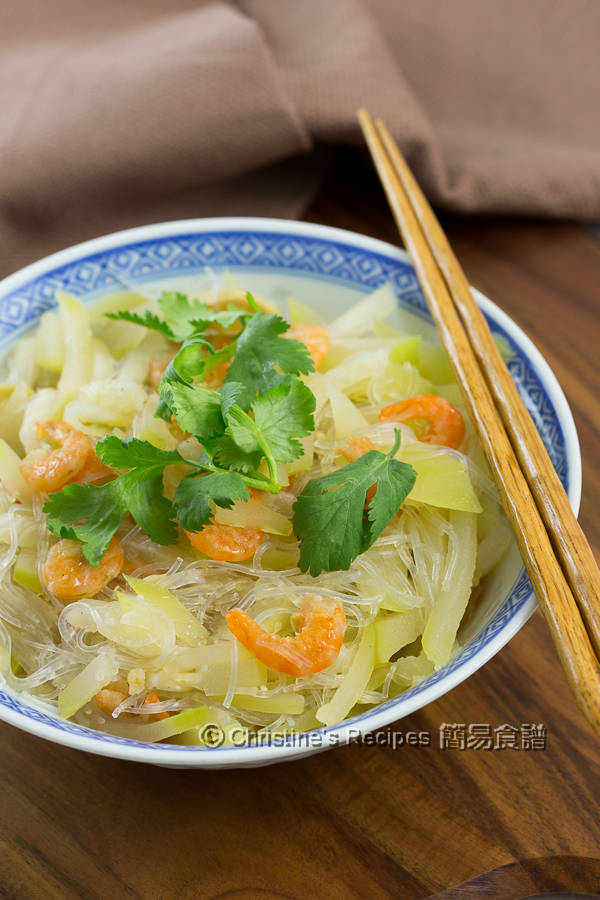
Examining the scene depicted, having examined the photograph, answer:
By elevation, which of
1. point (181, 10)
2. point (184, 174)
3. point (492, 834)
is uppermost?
point (181, 10)

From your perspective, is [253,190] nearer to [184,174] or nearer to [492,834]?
[184,174]

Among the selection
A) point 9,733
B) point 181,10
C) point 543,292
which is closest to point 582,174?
point 543,292

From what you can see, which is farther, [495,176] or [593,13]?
[593,13]

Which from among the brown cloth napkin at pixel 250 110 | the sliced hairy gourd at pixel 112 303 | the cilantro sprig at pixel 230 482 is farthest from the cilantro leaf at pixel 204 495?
the brown cloth napkin at pixel 250 110

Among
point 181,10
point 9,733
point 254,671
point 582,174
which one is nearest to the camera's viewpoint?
point 254,671

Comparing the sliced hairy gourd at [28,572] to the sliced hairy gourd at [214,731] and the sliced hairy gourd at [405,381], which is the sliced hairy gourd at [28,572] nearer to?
the sliced hairy gourd at [214,731]

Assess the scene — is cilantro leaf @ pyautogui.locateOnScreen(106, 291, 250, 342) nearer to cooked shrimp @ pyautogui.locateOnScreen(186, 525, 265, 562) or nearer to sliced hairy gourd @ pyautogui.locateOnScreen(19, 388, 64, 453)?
sliced hairy gourd @ pyautogui.locateOnScreen(19, 388, 64, 453)

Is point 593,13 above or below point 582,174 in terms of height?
above
